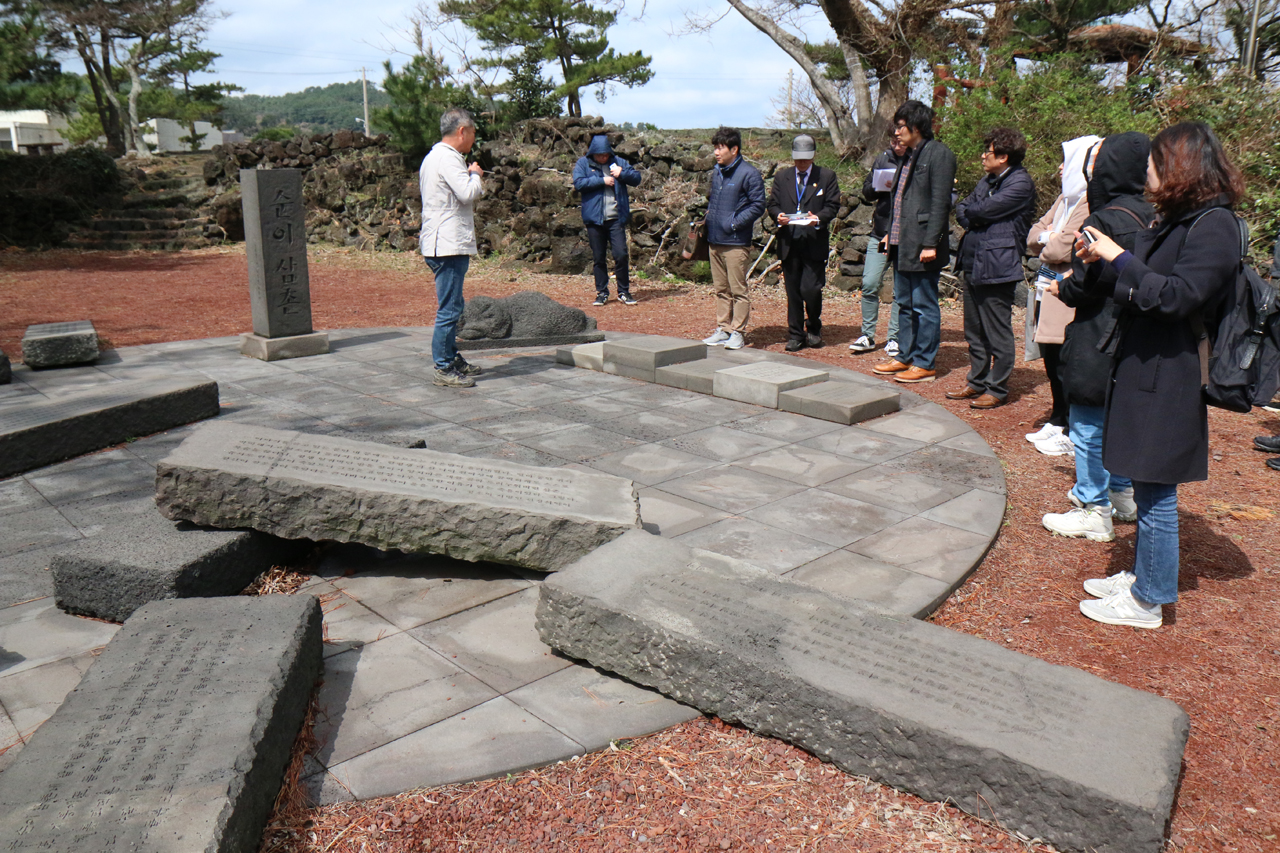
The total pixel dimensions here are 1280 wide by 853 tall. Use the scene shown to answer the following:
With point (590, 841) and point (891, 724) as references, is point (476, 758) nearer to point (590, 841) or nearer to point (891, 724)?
point (590, 841)

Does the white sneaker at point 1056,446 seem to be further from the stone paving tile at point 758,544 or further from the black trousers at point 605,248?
the black trousers at point 605,248

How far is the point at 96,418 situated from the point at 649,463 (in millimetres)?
3123

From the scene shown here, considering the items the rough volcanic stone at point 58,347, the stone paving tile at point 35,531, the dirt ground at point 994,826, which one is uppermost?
the rough volcanic stone at point 58,347

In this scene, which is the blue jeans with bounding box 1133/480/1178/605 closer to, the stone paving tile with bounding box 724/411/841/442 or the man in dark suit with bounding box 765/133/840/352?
the stone paving tile with bounding box 724/411/841/442

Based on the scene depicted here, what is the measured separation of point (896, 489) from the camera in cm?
466

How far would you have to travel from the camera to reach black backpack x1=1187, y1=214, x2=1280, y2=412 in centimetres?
294

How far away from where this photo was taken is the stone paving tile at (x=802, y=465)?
15.8 feet

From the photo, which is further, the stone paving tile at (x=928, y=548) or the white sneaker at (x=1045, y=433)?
the white sneaker at (x=1045, y=433)

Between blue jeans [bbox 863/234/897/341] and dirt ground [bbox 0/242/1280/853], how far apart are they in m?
2.01

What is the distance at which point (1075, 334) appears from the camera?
394cm

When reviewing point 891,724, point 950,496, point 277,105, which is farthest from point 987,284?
point 277,105

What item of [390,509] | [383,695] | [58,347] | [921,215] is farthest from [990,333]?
[58,347]

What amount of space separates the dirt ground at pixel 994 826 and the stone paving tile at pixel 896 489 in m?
0.36

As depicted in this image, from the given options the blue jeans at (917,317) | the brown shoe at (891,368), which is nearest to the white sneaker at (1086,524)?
the blue jeans at (917,317)
